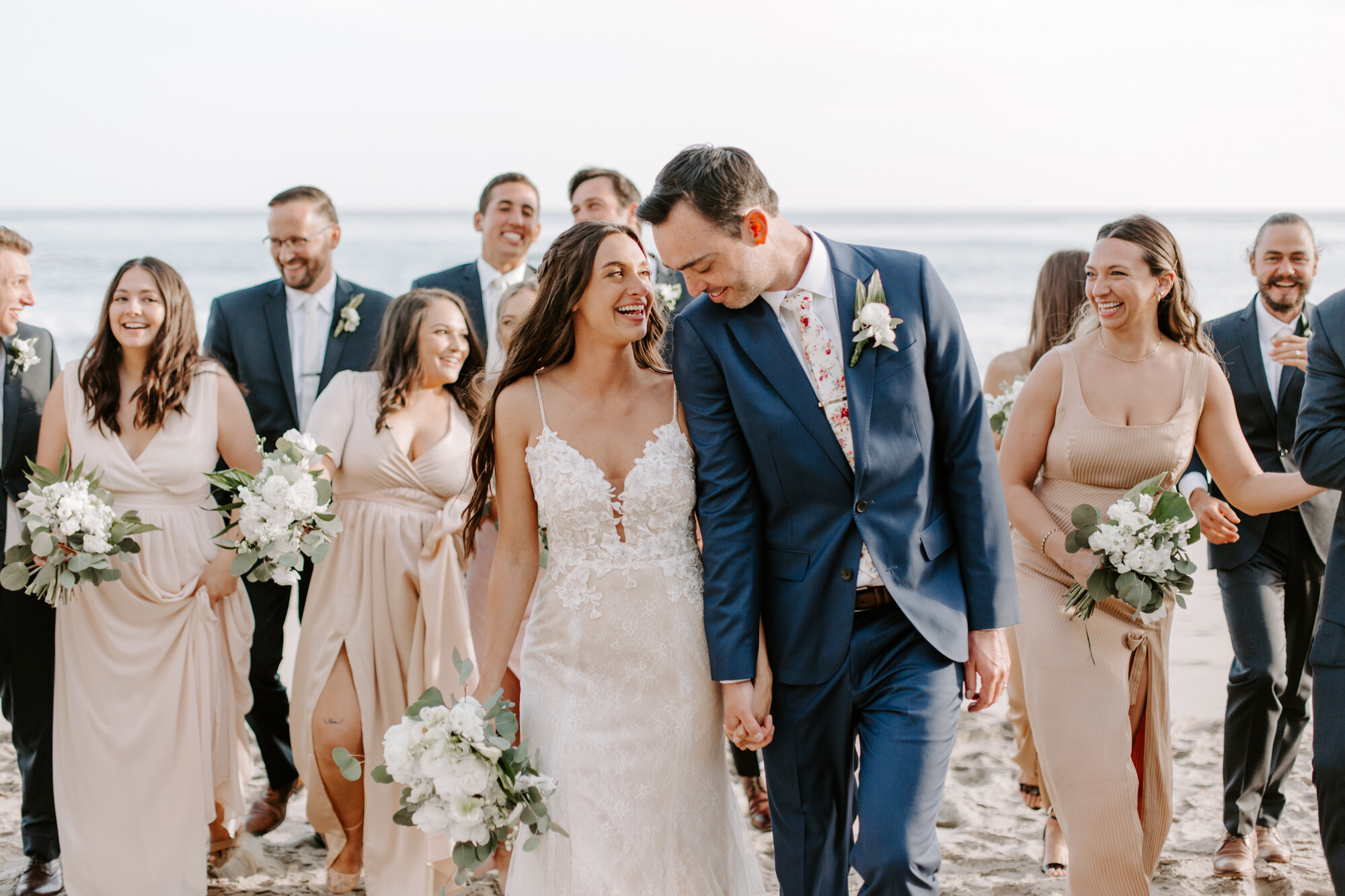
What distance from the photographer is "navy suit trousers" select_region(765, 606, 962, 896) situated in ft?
10.7

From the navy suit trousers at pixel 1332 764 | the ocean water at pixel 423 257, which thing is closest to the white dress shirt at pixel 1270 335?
the navy suit trousers at pixel 1332 764

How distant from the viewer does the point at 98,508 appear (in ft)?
15.2

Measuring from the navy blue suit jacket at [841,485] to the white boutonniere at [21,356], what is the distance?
11.5ft

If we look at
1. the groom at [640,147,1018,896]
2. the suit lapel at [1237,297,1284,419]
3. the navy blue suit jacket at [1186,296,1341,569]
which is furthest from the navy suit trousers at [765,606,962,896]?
the suit lapel at [1237,297,1284,419]

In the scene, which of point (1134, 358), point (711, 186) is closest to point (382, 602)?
point (711, 186)

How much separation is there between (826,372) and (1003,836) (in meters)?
3.17

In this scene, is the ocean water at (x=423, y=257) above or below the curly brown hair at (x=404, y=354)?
above

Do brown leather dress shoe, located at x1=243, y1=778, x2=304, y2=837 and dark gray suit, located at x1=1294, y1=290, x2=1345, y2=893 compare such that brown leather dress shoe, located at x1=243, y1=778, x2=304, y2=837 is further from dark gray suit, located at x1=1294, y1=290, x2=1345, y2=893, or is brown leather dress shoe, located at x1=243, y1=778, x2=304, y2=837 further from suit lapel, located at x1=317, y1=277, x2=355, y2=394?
dark gray suit, located at x1=1294, y1=290, x2=1345, y2=893

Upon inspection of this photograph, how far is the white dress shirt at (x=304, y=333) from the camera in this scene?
6.20 m

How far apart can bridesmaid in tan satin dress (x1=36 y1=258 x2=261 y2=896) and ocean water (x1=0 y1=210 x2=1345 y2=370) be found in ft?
34.7

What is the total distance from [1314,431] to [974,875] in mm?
2541

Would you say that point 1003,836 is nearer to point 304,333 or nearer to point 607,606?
point 607,606

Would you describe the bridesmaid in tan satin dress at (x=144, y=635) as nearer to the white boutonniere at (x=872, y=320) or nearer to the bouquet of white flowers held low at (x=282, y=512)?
the bouquet of white flowers held low at (x=282, y=512)

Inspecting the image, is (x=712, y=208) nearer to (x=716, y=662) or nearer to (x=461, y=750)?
(x=716, y=662)
